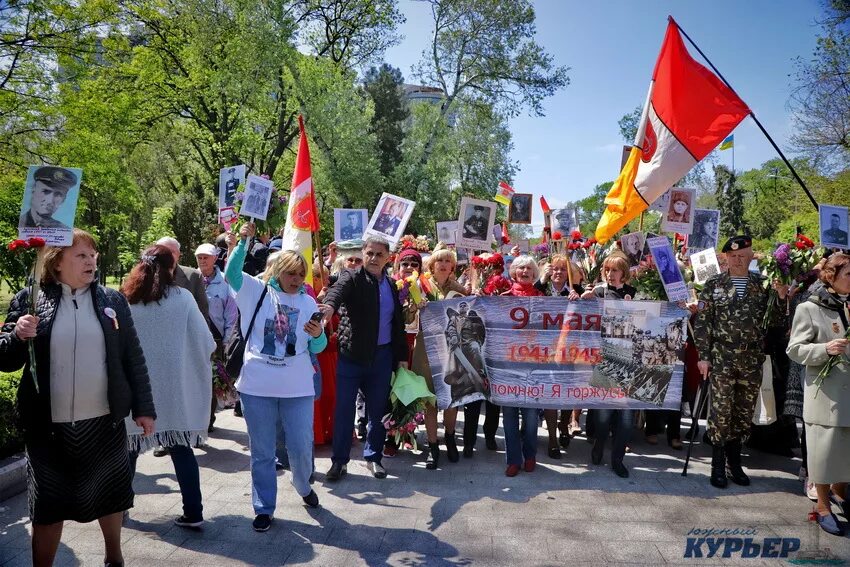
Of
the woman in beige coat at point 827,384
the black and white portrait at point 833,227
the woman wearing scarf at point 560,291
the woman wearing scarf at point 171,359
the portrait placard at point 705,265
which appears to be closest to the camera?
the woman wearing scarf at point 171,359

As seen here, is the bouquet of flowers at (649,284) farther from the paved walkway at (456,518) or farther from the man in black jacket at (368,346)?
the man in black jacket at (368,346)

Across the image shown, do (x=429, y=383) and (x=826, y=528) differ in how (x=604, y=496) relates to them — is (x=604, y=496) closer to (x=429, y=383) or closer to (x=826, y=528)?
(x=826, y=528)

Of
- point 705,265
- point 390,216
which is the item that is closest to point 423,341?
point 390,216

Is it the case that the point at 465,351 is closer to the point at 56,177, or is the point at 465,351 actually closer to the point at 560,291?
the point at 560,291

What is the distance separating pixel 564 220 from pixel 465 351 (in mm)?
4843

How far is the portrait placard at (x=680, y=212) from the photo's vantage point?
7688 mm

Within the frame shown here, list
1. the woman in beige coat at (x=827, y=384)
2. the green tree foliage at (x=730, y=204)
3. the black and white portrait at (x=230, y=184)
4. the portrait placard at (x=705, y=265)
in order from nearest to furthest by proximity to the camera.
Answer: the woman in beige coat at (x=827, y=384) → the portrait placard at (x=705, y=265) → the black and white portrait at (x=230, y=184) → the green tree foliage at (x=730, y=204)

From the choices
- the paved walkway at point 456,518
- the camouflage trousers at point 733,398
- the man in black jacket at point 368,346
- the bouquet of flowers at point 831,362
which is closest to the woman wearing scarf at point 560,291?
the paved walkway at point 456,518

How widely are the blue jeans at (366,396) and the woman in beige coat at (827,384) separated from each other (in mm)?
3203

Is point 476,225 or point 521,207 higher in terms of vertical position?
point 521,207

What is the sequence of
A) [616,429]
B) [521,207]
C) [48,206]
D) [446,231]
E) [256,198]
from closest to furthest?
1. [48,206]
2. [616,429]
3. [256,198]
4. [521,207]
5. [446,231]

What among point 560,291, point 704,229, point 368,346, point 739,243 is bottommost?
point 368,346

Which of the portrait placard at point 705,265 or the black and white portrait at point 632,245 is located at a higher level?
the black and white portrait at point 632,245

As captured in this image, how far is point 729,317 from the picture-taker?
5.01m
